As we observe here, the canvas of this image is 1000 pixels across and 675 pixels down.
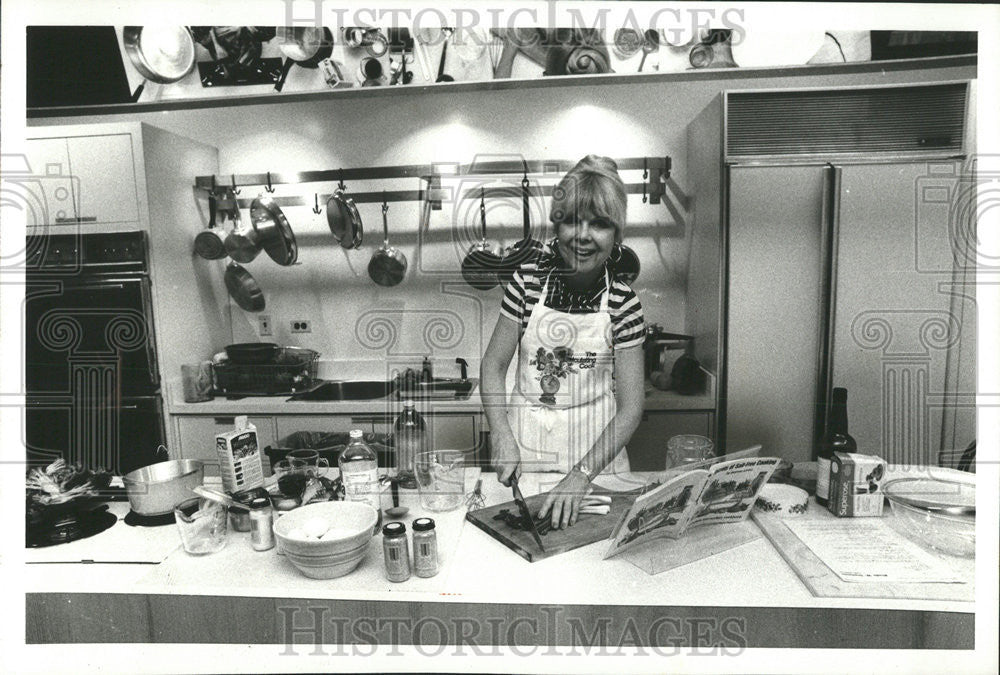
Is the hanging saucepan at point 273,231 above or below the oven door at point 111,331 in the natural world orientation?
above

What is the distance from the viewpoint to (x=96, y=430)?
6.62ft

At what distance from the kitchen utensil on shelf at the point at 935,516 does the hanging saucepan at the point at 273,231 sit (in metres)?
2.18

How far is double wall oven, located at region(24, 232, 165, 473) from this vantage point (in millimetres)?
1972

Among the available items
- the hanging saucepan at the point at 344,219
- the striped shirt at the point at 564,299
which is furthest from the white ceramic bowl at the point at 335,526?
the hanging saucepan at the point at 344,219

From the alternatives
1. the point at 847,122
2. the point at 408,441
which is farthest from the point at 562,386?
the point at 847,122

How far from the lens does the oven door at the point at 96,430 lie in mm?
1878

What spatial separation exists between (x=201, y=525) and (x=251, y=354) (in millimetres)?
1364

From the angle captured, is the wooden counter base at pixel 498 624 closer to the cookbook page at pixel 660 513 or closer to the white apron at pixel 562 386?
the cookbook page at pixel 660 513

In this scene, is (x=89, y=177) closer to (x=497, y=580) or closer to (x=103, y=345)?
(x=103, y=345)

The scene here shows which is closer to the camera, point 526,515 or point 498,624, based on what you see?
point 498,624

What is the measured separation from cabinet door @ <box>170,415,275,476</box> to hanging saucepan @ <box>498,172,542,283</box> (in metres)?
1.11

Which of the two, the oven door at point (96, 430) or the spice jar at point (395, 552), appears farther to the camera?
the oven door at point (96, 430)

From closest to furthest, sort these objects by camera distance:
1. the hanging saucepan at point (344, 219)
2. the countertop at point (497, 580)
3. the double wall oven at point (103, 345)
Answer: the countertop at point (497, 580), the double wall oven at point (103, 345), the hanging saucepan at point (344, 219)

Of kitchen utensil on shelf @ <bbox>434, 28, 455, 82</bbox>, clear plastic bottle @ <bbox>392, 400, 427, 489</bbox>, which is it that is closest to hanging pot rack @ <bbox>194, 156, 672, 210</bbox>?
kitchen utensil on shelf @ <bbox>434, 28, 455, 82</bbox>
